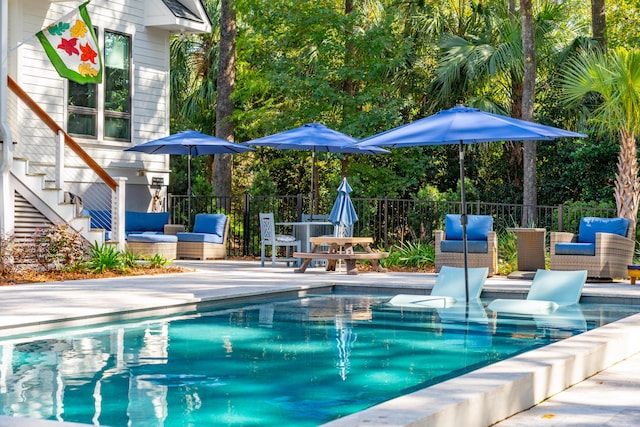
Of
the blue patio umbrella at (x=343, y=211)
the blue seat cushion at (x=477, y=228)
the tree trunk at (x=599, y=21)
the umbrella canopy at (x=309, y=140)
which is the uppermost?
the tree trunk at (x=599, y=21)

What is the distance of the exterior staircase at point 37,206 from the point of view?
13.4m

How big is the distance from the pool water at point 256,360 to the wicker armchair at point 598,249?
8.92 ft

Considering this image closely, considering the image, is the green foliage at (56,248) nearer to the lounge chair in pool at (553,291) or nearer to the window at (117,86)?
the window at (117,86)

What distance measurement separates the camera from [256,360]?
22.3 feet

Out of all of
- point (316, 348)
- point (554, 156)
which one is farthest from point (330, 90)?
point (316, 348)

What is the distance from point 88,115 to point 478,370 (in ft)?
43.6

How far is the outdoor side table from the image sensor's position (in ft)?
44.4

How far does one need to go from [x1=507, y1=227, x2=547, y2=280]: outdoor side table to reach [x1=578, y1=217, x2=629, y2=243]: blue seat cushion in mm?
589

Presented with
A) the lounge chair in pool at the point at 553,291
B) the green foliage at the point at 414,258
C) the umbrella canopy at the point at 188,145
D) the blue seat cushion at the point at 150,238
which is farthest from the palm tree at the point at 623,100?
the blue seat cushion at the point at 150,238

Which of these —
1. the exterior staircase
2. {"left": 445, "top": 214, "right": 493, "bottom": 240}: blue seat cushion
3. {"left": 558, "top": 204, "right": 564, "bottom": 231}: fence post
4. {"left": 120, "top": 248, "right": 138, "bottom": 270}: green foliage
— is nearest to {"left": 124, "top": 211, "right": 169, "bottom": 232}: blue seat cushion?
{"left": 120, "top": 248, "right": 138, "bottom": 270}: green foliage

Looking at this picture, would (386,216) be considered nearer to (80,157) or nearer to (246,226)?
(246,226)

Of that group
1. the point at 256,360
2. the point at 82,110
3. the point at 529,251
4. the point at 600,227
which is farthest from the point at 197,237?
the point at 256,360

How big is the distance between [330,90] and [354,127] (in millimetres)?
1034

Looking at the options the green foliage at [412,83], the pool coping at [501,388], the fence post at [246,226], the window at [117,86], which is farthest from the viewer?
the green foliage at [412,83]
